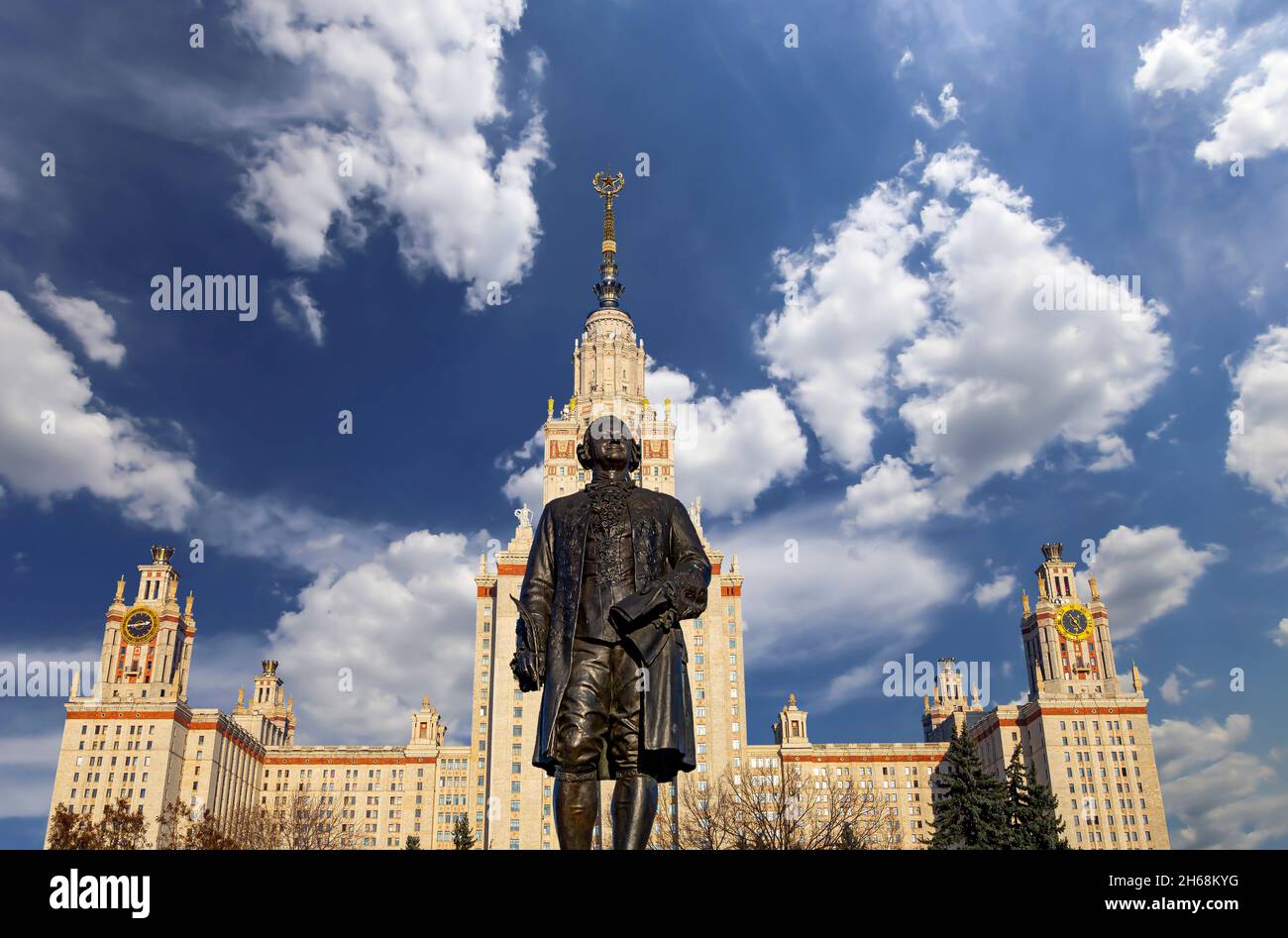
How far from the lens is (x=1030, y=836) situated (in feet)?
185

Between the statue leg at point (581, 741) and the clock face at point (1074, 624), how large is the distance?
138721 millimetres

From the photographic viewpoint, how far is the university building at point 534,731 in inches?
4818

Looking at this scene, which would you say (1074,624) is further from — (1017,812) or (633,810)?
(633,810)

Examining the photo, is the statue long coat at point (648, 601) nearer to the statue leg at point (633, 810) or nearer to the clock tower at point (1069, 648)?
the statue leg at point (633, 810)

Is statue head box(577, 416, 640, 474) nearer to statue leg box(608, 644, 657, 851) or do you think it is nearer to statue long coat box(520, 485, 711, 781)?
statue long coat box(520, 485, 711, 781)

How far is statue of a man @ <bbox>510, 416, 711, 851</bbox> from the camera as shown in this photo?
31.2 feet

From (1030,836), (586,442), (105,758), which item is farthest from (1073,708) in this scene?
(586,442)

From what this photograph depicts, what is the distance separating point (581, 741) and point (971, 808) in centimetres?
5382

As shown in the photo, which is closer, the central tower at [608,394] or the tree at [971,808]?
the tree at [971,808]

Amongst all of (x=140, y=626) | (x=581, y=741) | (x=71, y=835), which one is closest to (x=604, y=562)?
(x=581, y=741)

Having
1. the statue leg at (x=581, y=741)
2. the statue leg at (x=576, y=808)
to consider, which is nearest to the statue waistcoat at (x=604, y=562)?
the statue leg at (x=581, y=741)
